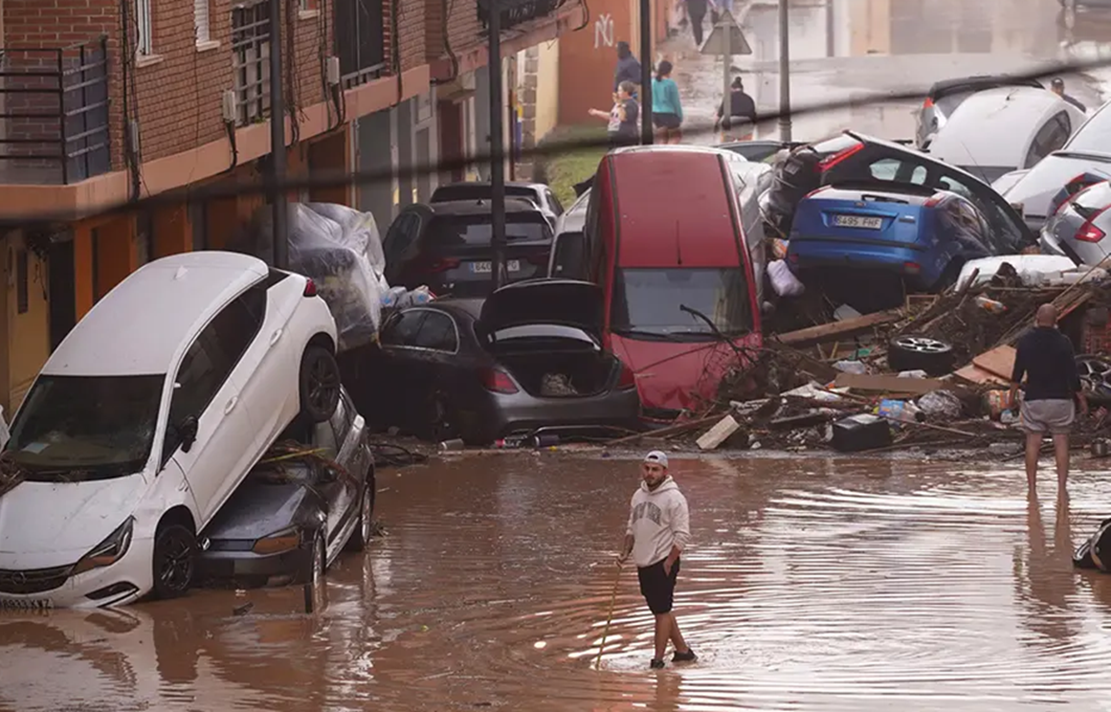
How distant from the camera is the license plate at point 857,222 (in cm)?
2598

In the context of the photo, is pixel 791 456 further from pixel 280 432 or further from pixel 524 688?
pixel 524 688

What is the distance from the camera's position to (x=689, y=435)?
21844mm

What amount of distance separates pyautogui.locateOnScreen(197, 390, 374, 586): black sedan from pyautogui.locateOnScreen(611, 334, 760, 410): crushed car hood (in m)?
6.23

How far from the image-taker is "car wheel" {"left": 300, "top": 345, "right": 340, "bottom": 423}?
53.8 ft

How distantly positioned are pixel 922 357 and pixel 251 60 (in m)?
9.75

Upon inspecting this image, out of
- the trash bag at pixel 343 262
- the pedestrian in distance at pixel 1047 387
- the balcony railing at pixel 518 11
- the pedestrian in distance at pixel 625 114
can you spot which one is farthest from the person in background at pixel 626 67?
the pedestrian in distance at pixel 1047 387

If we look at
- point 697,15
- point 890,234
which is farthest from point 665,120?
point 890,234

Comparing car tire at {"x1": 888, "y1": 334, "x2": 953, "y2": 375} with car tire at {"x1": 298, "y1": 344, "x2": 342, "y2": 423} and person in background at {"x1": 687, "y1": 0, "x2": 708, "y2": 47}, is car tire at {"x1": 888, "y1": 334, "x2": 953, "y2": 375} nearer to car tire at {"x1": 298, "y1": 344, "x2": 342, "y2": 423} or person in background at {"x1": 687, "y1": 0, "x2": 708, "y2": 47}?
car tire at {"x1": 298, "y1": 344, "x2": 342, "y2": 423}

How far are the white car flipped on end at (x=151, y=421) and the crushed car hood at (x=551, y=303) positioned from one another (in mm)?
5606

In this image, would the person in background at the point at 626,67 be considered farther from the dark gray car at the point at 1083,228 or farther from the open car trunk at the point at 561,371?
the open car trunk at the point at 561,371

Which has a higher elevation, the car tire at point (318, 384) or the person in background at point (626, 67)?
the person in background at point (626, 67)

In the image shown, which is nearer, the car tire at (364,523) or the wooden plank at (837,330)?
the car tire at (364,523)

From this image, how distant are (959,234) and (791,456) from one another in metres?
6.31

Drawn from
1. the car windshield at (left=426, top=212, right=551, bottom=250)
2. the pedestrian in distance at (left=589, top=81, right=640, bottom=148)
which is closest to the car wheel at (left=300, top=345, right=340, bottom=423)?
the car windshield at (left=426, top=212, right=551, bottom=250)
